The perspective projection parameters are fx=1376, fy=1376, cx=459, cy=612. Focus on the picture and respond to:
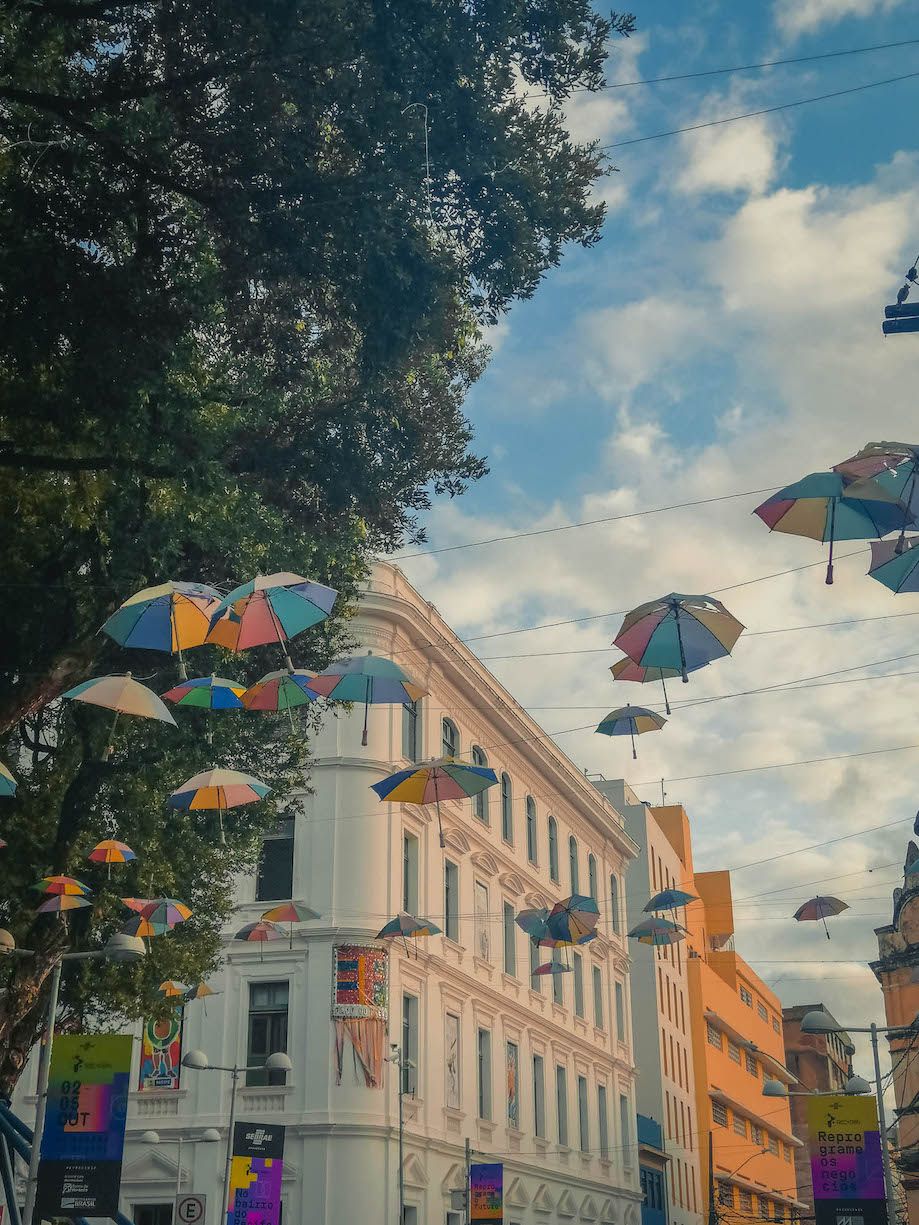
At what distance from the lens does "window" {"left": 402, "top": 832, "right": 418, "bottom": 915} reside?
3271 centimetres

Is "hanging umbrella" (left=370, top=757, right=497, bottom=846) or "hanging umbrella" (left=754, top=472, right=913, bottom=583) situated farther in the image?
"hanging umbrella" (left=370, top=757, right=497, bottom=846)

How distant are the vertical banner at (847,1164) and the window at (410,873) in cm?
1603

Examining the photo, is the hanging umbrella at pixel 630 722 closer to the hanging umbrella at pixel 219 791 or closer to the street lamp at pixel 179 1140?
the hanging umbrella at pixel 219 791

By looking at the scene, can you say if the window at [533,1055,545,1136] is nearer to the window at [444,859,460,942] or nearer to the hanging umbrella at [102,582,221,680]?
the window at [444,859,460,942]

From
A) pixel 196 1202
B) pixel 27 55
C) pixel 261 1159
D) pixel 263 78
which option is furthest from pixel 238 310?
pixel 196 1202

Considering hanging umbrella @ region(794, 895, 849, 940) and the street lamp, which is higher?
A: hanging umbrella @ region(794, 895, 849, 940)

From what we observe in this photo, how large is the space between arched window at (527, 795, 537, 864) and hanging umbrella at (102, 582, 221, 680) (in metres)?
30.8

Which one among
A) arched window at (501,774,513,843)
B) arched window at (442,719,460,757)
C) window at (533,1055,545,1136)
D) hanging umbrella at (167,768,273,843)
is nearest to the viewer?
hanging umbrella at (167,768,273,843)

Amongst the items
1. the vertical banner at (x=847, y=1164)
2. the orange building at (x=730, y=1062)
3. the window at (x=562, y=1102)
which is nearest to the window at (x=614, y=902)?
the window at (x=562, y=1102)

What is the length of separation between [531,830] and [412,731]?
10.1 m

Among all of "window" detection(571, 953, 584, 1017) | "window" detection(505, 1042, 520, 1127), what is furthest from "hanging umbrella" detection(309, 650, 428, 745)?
"window" detection(571, 953, 584, 1017)

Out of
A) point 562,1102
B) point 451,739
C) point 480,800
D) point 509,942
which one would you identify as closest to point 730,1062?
point 562,1102

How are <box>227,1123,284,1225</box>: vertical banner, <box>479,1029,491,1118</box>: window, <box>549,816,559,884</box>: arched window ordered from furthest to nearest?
<box>549,816,559,884</box>: arched window, <box>479,1029,491,1118</box>: window, <box>227,1123,284,1225</box>: vertical banner

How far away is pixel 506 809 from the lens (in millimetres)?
40688
